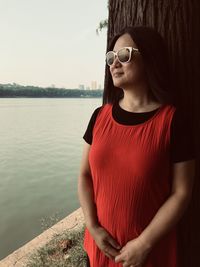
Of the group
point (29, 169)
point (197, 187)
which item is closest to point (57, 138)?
point (29, 169)

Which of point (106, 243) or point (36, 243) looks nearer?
point (106, 243)

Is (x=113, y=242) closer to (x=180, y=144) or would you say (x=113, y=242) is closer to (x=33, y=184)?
(x=180, y=144)

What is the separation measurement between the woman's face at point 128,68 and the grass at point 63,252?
2578 mm

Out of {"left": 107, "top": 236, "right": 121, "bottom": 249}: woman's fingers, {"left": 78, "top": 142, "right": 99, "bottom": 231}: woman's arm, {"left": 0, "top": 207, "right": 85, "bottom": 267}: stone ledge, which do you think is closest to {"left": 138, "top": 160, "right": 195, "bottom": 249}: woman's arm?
{"left": 107, "top": 236, "right": 121, "bottom": 249}: woman's fingers

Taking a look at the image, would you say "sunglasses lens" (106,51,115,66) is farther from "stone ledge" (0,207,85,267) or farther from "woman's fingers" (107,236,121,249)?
"stone ledge" (0,207,85,267)

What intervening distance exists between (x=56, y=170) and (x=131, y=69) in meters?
10.9

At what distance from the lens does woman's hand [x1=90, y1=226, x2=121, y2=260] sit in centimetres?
167

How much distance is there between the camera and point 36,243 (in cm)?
480

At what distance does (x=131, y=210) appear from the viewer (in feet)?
5.35

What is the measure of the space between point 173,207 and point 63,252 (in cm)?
287

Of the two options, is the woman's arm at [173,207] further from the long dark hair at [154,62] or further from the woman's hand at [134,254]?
the long dark hair at [154,62]

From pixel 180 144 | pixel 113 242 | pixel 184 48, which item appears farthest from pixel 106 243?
pixel 184 48

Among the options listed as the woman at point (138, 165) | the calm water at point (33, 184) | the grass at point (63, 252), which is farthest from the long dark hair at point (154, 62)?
the grass at point (63, 252)

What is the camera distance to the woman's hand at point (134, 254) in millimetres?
1585
